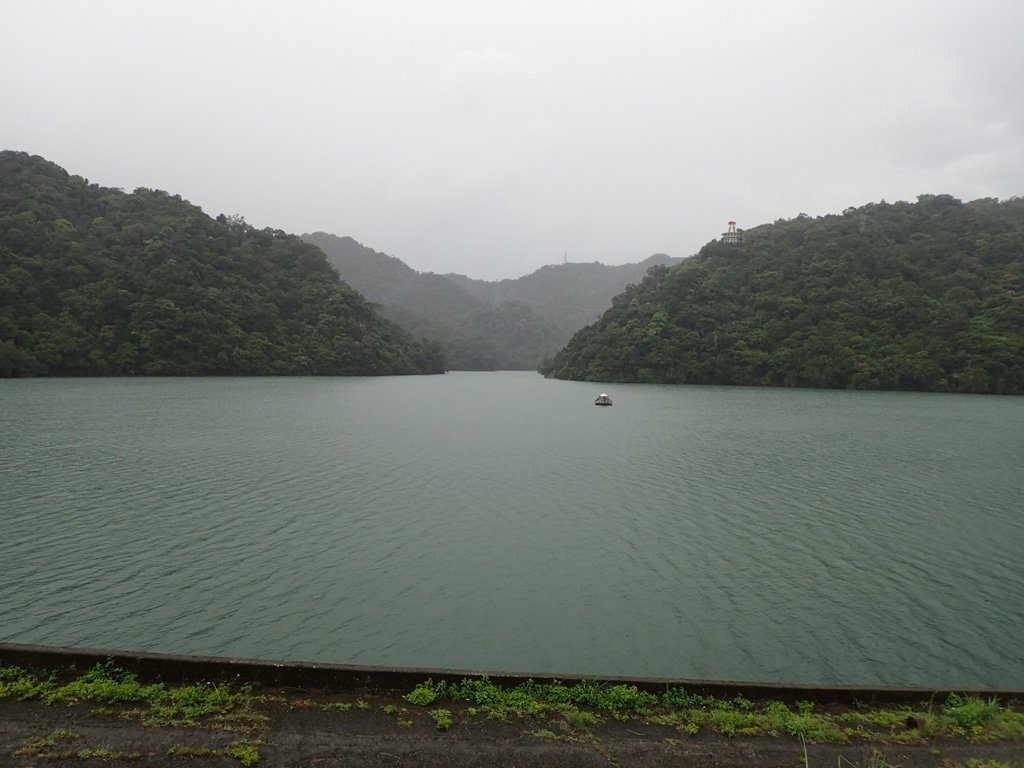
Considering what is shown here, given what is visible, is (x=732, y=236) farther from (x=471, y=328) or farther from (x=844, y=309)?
(x=471, y=328)

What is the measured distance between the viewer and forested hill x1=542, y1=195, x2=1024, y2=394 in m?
64.1

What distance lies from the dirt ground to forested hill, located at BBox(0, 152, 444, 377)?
71.8m

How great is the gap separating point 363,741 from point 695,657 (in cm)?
549

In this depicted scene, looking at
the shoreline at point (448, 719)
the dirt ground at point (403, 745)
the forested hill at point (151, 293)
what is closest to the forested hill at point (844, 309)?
the forested hill at point (151, 293)

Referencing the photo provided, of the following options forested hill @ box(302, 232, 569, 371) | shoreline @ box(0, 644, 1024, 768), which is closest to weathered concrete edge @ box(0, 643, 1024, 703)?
shoreline @ box(0, 644, 1024, 768)

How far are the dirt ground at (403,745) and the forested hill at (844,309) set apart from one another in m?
73.1

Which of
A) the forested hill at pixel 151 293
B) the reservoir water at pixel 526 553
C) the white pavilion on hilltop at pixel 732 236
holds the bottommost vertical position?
the reservoir water at pixel 526 553

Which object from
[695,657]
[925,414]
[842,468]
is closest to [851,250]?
[925,414]

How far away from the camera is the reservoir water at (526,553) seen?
8578 mm

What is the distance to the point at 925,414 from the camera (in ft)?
136

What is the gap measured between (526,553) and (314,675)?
7.08 meters

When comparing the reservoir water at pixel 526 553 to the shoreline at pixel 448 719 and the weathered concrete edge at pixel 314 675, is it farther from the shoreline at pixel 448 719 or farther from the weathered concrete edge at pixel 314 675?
the shoreline at pixel 448 719

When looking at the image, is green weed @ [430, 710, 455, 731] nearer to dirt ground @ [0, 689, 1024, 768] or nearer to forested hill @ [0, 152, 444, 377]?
dirt ground @ [0, 689, 1024, 768]

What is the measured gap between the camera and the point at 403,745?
5062 mm
